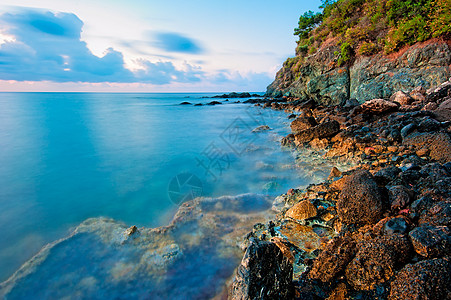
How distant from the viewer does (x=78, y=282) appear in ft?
11.3

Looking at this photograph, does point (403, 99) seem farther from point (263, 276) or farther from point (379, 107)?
point (263, 276)

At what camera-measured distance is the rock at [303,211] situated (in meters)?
4.09

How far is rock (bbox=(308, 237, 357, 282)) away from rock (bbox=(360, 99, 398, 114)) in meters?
10.6

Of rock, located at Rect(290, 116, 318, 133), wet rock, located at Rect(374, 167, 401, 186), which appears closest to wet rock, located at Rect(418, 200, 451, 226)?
wet rock, located at Rect(374, 167, 401, 186)

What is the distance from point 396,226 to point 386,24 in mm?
20683

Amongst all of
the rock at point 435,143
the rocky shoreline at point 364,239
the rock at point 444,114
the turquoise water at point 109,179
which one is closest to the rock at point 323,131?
the turquoise water at point 109,179

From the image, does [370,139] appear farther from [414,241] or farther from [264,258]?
[264,258]

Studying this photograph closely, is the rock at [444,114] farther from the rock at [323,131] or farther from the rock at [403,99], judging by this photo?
the rock at [403,99]

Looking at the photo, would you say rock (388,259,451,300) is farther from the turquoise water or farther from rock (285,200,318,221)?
the turquoise water

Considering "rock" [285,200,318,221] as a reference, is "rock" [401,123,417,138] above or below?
above

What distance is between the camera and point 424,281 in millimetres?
2033

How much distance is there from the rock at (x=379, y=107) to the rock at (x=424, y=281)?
10875 mm

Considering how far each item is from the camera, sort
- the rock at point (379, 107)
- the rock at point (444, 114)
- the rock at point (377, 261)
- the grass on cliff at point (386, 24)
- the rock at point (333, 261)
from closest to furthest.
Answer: the rock at point (377, 261), the rock at point (333, 261), the rock at point (444, 114), the rock at point (379, 107), the grass on cliff at point (386, 24)

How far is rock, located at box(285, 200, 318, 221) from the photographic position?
4086mm
